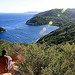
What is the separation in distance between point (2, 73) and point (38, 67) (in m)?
4.17

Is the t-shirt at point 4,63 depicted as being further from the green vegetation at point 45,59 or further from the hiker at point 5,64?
the green vegetation at point 45,59

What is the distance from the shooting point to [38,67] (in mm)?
7168

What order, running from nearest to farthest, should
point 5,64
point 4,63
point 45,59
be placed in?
point 45,59 → point 5,64 → point 4,63

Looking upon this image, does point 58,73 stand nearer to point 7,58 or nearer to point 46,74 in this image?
point 46,74

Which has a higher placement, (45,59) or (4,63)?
(45,59)

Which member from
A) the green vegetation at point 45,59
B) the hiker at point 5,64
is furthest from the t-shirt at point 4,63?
the green vegetation at point 45,59

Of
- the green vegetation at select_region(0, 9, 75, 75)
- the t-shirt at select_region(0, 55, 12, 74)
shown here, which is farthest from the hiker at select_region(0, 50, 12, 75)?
the green vegetation at select_region(0, 9, 75, 75)

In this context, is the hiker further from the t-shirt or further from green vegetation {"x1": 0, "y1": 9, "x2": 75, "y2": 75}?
green vegetation {"x1": 0, "y1": 9, "x2": 75, "y2": 75}

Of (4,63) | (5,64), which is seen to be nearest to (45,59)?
(5,64)

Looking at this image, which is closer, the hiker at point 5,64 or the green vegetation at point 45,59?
the green vegetation at point 45,59

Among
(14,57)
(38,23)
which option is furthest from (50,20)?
(14,57)

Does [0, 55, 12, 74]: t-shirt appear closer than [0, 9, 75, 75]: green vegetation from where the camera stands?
No

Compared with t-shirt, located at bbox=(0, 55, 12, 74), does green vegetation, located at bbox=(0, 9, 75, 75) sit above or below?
above

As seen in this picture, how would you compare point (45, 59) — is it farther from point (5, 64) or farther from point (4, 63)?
point (4, 63)
